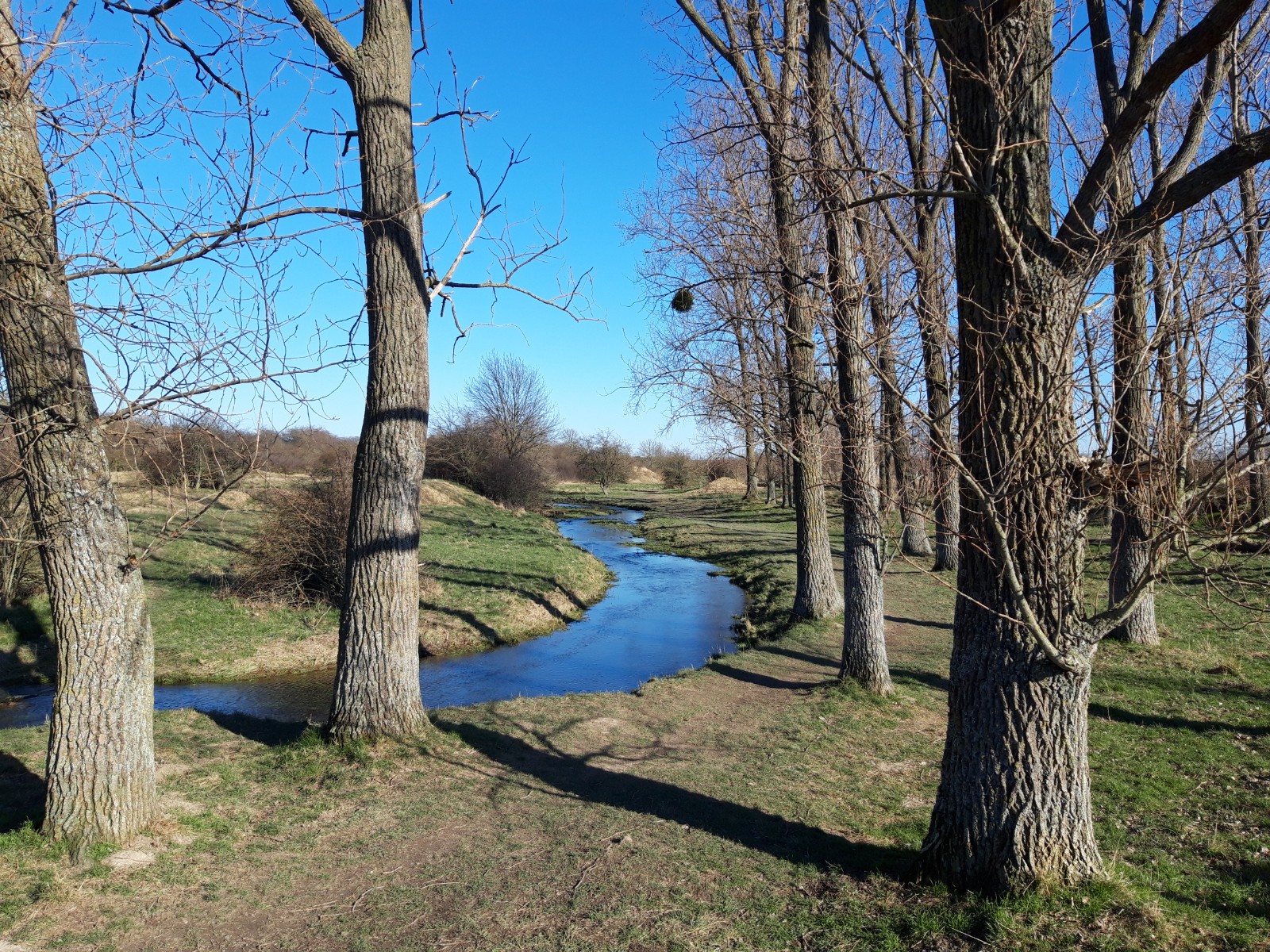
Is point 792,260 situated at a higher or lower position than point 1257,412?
higher

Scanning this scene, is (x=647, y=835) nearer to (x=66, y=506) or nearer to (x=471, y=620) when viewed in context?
(x=66, y=506)

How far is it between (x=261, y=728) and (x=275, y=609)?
8703 millimetres

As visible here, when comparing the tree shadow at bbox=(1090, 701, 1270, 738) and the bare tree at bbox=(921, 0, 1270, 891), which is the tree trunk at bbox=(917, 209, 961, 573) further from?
the tree shadow at bbox=(1090, 701, 1270, 738)

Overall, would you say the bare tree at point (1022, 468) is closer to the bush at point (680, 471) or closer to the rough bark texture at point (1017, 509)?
the rough bark texture at point (1017, 509)

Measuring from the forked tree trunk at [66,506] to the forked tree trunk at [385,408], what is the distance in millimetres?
1993

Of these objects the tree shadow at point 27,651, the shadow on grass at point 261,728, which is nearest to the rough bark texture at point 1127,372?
the shadow on grass at point 261,728

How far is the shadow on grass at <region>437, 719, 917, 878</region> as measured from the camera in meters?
5.04

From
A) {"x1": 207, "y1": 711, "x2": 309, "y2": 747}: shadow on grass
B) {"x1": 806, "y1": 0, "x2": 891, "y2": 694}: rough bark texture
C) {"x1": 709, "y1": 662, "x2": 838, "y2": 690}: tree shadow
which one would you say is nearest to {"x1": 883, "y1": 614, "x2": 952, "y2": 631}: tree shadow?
{"x1": 709, "y1": 662, "x2": 838, "y2": 690}: tree shadow

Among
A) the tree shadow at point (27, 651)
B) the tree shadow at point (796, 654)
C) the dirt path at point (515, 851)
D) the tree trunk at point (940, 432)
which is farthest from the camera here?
the tree shadow at point (27, 651)

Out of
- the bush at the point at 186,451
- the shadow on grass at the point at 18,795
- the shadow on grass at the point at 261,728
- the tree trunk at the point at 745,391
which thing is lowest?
the shadow on grass at the point at 261,728

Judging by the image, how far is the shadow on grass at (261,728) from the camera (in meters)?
7.21

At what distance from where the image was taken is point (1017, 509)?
4.08 metres

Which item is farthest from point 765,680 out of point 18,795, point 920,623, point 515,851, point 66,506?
point 66,506

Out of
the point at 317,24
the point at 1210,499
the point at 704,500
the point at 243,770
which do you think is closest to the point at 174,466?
the point at 243,770
